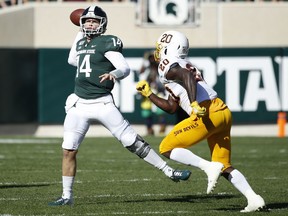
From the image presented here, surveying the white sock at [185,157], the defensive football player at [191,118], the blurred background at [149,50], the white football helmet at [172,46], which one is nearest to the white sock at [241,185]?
the defensive football player at [191,118]

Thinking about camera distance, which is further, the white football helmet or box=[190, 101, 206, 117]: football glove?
the white football helmet

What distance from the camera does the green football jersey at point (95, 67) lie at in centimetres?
848

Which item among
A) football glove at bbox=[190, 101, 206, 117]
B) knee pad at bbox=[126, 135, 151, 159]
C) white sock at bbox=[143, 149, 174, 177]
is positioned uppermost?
football glove at bbox=[190, 101, 206, 117]

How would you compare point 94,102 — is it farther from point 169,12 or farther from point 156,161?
point 169,12

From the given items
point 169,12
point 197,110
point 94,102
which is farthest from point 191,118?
A: point 169,12

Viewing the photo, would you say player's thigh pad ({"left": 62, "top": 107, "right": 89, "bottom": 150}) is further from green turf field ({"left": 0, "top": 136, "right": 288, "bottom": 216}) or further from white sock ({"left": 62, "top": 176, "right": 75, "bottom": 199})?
green turf field ({"left": 0, "top": 136, "right": 288, "bottom": 216})

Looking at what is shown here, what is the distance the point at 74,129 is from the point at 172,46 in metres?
1.14

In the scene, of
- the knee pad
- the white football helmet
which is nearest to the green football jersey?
the white football helmet

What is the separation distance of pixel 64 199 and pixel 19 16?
13.6 metres

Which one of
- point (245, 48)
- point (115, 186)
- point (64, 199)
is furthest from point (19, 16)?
point (64, 199)

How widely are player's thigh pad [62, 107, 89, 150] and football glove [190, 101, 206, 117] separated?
3.74 feet

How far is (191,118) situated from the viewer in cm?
818

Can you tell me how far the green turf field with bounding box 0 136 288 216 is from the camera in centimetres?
824

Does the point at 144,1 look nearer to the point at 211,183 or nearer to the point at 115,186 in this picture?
the point at 115,186
